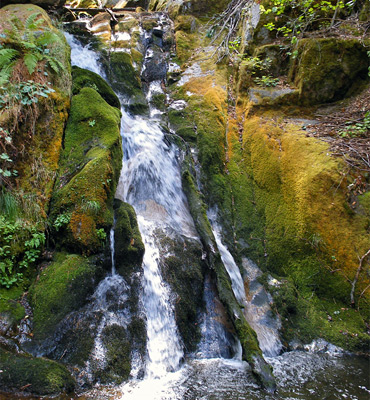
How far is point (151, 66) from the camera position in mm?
10859

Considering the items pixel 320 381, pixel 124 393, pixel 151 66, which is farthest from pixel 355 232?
pixel 151 66

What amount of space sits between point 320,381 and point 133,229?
3.77 m

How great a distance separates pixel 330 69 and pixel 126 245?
24.3ft

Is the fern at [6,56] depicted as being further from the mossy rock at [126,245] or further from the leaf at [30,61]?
the mossy rock at [126,245]

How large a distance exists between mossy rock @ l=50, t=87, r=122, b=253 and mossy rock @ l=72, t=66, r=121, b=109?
0.44 meters

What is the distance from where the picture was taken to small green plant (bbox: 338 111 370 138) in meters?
6.80

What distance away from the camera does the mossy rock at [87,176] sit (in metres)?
4.65

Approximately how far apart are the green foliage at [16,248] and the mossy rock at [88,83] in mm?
3826

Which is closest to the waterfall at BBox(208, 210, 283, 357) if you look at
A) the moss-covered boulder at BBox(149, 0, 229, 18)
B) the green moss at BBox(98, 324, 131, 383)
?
the green moss at BBox(98, 324, 131, 383)

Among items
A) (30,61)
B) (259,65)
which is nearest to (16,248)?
(30,61)

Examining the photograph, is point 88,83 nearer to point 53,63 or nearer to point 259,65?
point 53,63

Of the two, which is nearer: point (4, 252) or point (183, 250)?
point (4, 252)

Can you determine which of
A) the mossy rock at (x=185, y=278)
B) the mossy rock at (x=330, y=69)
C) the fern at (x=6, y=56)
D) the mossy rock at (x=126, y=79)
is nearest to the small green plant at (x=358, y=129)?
the mossy rock at (x=330, y=69)

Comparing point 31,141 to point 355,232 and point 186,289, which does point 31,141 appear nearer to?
point 186,289
